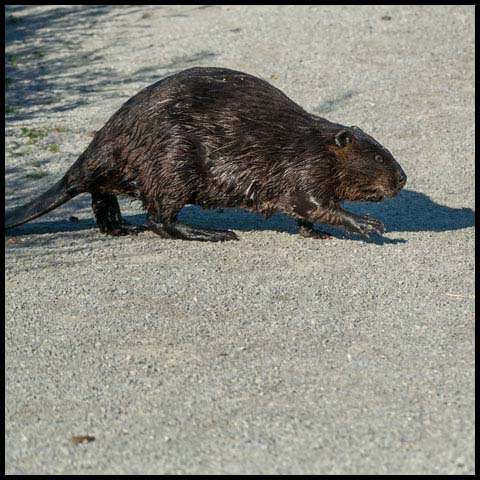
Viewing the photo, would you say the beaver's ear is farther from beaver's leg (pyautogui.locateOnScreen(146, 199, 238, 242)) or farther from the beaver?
beaver's leg (pyautogui.locateOnScreen(146, 199, 238, 242))

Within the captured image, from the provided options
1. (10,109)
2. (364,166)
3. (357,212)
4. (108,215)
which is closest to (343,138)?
(364,166)

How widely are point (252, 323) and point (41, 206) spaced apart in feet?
6.64

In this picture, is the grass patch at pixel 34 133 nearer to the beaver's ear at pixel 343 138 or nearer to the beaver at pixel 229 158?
the beaver at pixel 229 158

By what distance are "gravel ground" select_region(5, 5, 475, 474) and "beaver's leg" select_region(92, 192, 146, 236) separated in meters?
0.09

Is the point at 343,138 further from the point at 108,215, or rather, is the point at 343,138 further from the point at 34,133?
the point at 34,133

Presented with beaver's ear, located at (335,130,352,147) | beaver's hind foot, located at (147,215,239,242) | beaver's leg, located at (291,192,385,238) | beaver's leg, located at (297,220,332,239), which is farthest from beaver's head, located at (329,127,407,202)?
beaver's hind foot, located at (147,215,239,242)

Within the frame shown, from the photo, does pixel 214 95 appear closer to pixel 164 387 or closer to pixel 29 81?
pixel 164 387

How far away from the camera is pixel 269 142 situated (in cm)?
699

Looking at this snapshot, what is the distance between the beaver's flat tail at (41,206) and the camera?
715 cm

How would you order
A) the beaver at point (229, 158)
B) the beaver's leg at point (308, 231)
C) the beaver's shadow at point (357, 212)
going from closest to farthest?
the beaver at point (229, 158) < the beaver's leg at point (308, 231) < the beaver's shadow at point (357, 212)

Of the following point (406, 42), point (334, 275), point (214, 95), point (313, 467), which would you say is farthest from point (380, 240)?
point (406, 42)

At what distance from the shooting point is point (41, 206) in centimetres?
718

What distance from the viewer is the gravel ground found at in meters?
4.56

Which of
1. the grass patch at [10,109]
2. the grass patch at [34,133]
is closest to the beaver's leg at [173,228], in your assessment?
the grass patch at [34,133]
